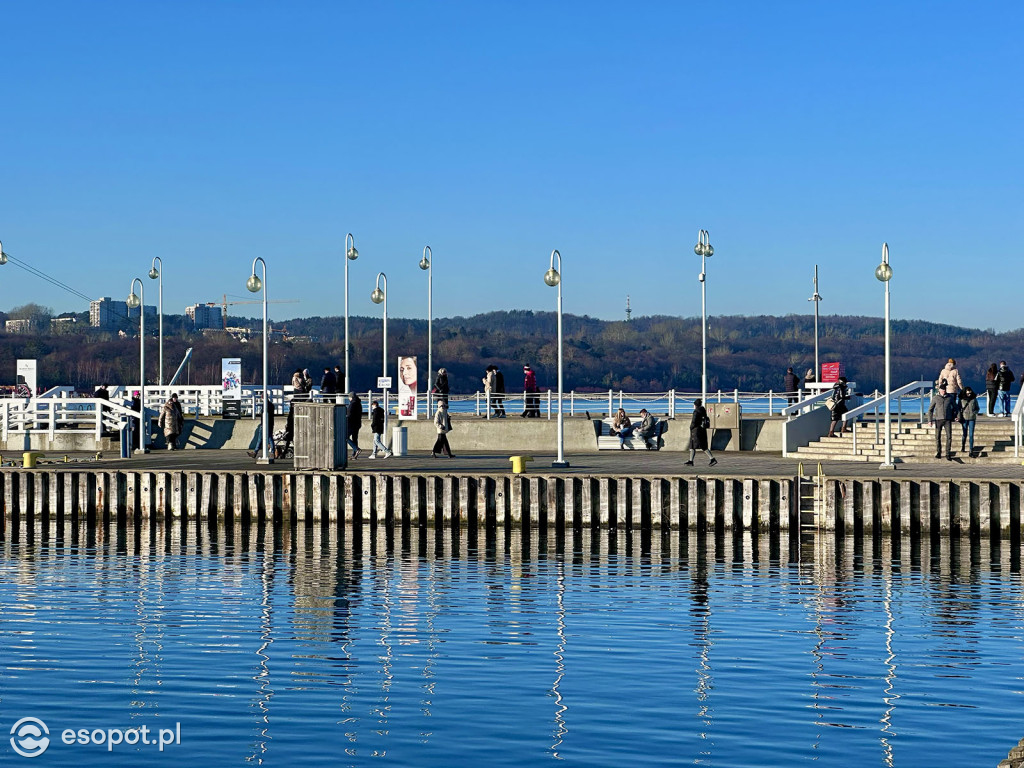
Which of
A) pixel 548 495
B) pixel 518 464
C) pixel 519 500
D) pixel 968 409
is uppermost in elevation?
pixel 968 409

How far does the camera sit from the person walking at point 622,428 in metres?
48.8

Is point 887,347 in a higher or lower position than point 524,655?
higher

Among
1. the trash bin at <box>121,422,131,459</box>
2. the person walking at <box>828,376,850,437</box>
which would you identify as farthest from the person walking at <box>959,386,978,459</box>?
the trash bin at <box>121,422,131,459</box>

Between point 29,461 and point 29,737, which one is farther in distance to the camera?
point 29,461

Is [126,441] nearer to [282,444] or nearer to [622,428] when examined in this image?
[282,444]

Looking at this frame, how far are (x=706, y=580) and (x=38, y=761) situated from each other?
50.4 feet

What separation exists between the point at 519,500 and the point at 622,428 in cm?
1427

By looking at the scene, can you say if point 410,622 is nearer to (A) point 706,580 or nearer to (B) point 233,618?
(B) point 233,618

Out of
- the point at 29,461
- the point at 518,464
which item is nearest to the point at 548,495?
the point at 518,464

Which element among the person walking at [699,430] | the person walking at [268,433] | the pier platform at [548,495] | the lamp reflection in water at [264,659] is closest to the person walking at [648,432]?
the pier platform at [548,495]

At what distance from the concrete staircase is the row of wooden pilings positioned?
682 centimetres

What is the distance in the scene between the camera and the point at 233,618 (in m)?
23.9

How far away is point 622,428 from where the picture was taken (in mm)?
49188

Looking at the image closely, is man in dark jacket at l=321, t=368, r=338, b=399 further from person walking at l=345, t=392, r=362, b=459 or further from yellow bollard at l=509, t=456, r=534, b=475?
yellow bollard at l=509, t=456, r=534, b=475
